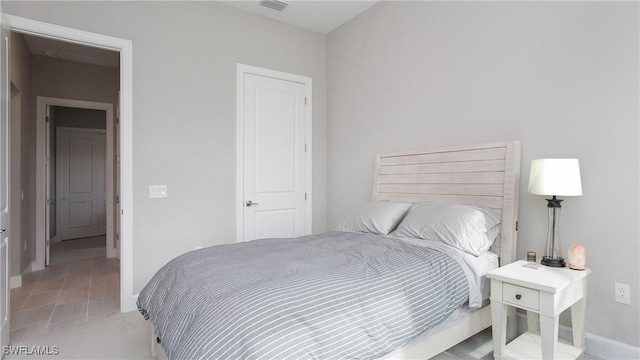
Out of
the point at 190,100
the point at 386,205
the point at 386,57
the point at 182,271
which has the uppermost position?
the point at 386,57

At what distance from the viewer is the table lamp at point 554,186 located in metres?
1.94

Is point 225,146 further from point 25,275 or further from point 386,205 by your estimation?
point 25,275

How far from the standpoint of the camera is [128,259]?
2.96 m

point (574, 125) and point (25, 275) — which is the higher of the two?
point (574, 125)

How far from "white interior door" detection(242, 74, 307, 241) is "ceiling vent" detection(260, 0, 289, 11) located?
73 cm

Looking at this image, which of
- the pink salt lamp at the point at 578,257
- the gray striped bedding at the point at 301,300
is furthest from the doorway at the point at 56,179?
the pink salt lamp at the point at 578,257

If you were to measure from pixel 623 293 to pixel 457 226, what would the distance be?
98 cm

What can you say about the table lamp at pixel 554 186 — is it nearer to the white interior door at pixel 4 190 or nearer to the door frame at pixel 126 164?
the door frame at pixel 126 164

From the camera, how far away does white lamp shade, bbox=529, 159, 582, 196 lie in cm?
194

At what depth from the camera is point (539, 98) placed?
2316 mm

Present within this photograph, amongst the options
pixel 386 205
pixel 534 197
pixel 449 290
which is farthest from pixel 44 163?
pixel 534 197

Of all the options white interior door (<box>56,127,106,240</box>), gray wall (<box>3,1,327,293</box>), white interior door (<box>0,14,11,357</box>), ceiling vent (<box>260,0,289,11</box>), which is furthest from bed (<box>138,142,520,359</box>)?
white interior door (<box>56,127,106,240</box>)

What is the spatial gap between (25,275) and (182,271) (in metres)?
3.58

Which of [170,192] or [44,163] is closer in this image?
[170,192]
